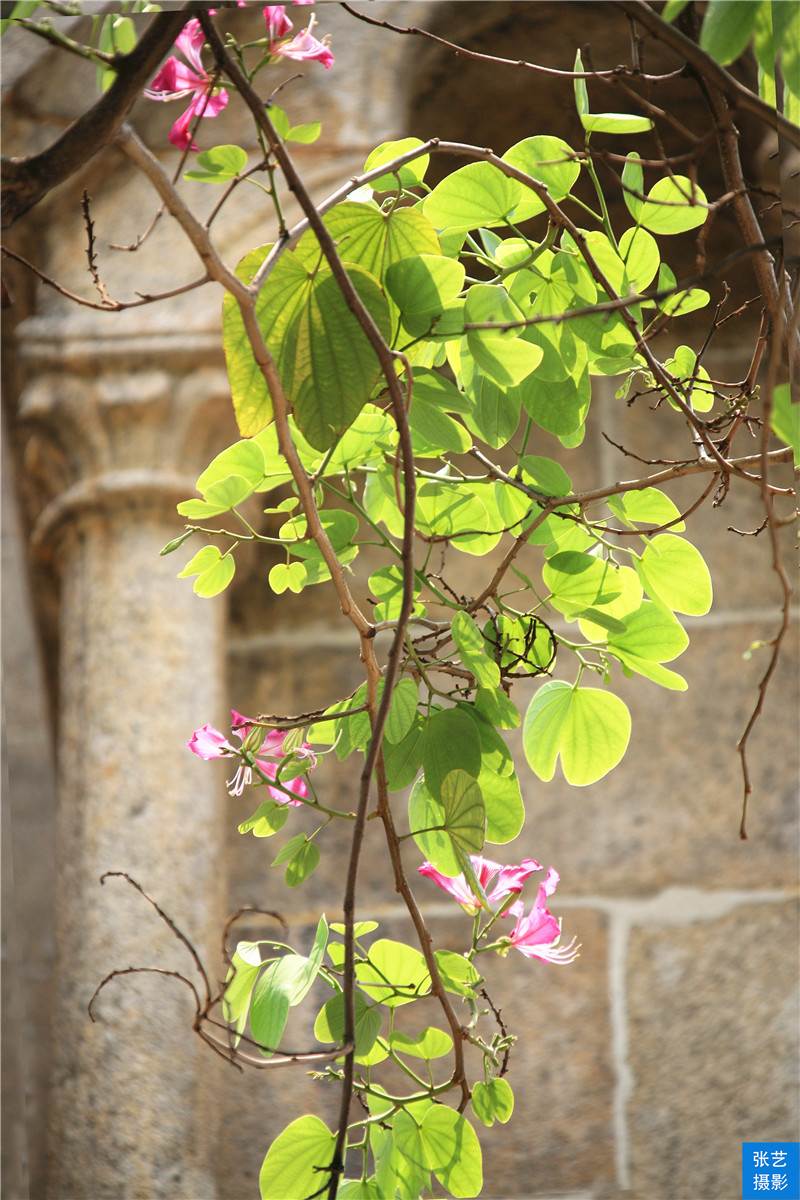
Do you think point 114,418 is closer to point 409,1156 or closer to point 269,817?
point 269,817

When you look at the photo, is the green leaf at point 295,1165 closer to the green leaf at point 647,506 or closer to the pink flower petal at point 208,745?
the pink flower petal at point 208,745

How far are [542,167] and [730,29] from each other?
11 cm

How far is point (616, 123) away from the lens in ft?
1.16

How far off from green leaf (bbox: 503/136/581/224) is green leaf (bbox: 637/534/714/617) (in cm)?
15

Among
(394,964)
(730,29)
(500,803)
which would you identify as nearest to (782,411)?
(730,29)

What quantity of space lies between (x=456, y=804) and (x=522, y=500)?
144 millimetres

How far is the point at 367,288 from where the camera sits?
33 centimetres

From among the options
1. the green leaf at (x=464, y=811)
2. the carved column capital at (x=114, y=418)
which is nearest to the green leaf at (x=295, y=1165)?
the green leaf at (x=464, y=811)

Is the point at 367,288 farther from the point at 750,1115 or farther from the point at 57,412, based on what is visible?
the point at 750,1115

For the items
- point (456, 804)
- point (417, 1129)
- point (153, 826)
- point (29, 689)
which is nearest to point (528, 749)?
point (456, 804)

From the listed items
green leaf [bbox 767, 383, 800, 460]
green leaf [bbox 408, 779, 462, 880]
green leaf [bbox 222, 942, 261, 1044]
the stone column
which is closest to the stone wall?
the stone column

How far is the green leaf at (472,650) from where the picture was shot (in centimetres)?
38

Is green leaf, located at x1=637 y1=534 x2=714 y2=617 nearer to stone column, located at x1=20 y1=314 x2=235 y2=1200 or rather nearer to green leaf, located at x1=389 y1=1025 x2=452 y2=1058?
green leaf, located at x1=389 y1=1025 x2=452 y2=1058

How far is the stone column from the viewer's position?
0.68m
